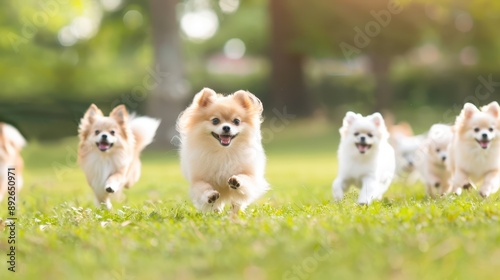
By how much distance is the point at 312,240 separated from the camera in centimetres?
491

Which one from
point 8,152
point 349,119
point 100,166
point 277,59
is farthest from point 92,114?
point 277,59

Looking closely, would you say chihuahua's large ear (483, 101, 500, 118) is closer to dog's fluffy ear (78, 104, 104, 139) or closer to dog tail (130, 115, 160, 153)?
dog tail (130, 115, 160, 153)

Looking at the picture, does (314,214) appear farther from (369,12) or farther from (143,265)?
(369,12)

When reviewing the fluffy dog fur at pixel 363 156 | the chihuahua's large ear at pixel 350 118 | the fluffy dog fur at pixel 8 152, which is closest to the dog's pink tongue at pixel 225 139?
the fluffy dog fur at pixel 363 156

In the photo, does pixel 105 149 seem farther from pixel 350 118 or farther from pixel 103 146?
pixel 350 118

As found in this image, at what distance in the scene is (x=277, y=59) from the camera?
28.4 metres

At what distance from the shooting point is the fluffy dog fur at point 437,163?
9.54 metres

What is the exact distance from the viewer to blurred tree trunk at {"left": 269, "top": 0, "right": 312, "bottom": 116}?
28062 mm

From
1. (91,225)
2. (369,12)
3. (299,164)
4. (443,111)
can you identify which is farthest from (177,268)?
(443,111)

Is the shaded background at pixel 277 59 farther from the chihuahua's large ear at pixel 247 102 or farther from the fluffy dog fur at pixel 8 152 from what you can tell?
the chihuahua's large ear at pixel 247 102

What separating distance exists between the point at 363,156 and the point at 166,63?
51.3 feet

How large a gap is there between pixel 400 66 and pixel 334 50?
273 inches

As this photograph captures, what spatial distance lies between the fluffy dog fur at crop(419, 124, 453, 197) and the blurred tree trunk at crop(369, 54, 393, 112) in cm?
1990

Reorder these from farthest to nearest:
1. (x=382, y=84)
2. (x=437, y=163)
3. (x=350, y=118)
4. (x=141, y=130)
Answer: (x=382, y=84)
(x=437, y=163)
(x=141, y=130)
(x=350, y=118)
